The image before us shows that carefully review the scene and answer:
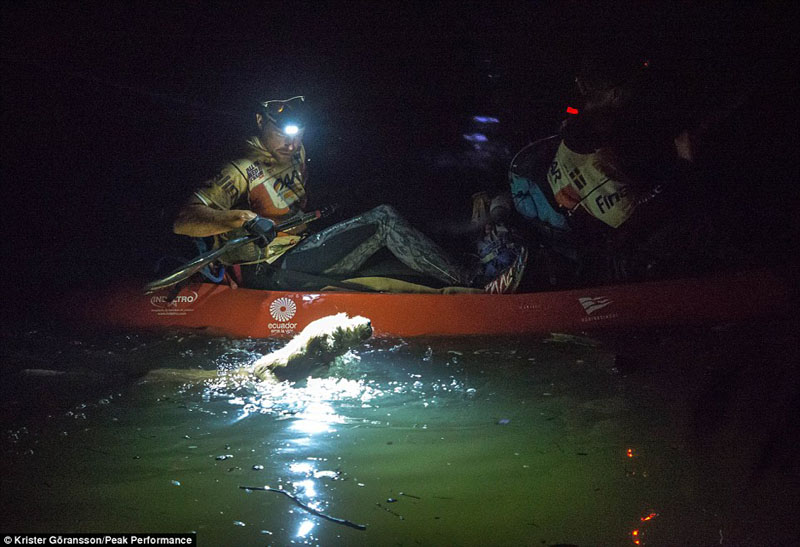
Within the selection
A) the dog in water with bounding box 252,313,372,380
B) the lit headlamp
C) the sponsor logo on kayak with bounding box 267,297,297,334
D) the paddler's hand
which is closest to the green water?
the dog in water with bounding box 252,313,372,380

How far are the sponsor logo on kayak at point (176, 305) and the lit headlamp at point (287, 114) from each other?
1.96m

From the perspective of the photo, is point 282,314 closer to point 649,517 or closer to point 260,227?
point 260,227

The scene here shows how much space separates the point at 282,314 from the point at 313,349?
1.42 m

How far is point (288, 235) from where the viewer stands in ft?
20.4

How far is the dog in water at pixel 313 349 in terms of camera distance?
3.85 m

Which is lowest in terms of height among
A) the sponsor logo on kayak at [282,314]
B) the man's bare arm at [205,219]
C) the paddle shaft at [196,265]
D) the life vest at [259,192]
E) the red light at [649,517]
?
the red light at [649,517]

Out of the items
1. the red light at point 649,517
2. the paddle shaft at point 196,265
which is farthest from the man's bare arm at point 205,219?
the red light at point 649,517

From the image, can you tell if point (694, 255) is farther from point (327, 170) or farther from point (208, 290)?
point (208, 290)

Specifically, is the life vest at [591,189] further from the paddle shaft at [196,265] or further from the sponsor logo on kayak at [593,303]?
the paddle shaft at [196,265]

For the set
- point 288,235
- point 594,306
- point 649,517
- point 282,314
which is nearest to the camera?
point 649,517

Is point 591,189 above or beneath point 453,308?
above

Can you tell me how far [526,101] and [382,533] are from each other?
5.47 metres

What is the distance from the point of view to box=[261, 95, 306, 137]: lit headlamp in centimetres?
586

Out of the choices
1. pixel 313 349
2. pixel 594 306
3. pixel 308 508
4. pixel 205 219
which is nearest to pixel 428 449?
pixel 308 508
